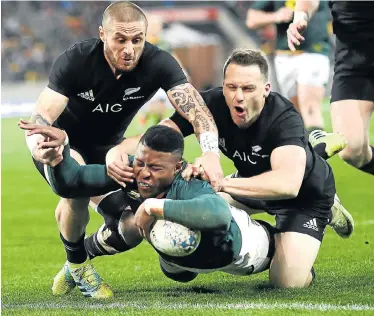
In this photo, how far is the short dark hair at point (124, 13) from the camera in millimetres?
6521

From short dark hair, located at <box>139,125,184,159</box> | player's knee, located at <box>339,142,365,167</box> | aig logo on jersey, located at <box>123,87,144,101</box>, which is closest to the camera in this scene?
short dark hair, located at <box>139,125,184,159</box>

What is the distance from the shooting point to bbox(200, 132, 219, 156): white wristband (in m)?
6.29

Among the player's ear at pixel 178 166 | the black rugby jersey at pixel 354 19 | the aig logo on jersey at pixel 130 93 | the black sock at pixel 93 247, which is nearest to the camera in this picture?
the player's ear at pixel 178 166

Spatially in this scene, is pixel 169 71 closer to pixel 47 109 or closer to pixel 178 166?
pixel 47 109

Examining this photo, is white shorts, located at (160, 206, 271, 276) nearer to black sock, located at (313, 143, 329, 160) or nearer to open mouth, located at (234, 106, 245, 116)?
open mouth, located at (234, 106, 245, 116)

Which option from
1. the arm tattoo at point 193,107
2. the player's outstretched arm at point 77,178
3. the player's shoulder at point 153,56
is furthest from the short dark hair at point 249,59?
the player's outstretched arm at point 77,178

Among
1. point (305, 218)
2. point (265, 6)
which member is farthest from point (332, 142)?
point (265, 6)

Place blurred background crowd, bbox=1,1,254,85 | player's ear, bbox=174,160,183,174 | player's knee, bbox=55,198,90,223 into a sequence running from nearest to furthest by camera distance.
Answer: player's ear, bbox=174,160,183,174
player's knee, bbox=55,198,90,223
blurred background crowd, bbox=1,1,254,85

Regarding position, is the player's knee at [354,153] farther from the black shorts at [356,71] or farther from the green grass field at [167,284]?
the green grass field at [167,284]

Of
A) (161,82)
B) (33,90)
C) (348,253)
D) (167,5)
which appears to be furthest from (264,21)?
(167,5)

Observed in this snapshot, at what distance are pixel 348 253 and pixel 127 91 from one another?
260 cm

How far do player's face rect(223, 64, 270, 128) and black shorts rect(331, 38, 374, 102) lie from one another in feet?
6.42

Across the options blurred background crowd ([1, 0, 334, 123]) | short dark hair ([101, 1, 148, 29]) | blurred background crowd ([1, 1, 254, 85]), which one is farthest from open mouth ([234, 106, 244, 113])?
blurred background crowd ([1, 1, 254, 85])

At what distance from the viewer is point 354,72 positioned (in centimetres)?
823
